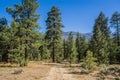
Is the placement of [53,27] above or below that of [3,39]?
above

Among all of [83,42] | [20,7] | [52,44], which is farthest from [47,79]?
[83,42]

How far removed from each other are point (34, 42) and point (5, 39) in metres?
6.49

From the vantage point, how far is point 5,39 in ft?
142

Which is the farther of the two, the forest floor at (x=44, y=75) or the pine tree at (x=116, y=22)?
the pine tree at (x=116, y=22)

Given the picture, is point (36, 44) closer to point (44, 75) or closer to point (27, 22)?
point (27, 22)

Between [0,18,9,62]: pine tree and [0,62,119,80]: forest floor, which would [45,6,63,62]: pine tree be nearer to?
[0,18,9,62]: pine tree

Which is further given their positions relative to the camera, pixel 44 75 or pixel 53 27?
pixel 53 27

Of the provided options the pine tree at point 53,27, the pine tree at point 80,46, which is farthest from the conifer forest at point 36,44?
the pine tree at point 80,46

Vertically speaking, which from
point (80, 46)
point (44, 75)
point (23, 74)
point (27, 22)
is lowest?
point (44, 75)

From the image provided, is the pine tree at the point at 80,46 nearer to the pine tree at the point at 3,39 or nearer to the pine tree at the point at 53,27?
the pine tree at the point at 53,27

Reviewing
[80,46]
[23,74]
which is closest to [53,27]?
[80,46]

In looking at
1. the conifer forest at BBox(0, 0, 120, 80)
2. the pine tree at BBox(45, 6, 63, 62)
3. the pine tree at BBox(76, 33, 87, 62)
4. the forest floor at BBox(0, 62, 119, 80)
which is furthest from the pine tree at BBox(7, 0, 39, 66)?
the pine tree at BBox(76, 33, 87, 62)

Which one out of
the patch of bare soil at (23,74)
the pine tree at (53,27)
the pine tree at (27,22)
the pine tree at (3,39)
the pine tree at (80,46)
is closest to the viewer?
the patch of bare soil at (23,74)

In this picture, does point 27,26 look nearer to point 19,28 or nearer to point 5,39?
point 19,28
